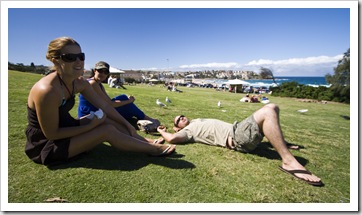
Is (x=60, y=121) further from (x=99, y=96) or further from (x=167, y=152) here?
(x=167, y=152)

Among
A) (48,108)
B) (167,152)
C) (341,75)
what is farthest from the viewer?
(341,75)

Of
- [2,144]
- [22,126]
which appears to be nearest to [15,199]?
[2,144]

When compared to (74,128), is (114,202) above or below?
below

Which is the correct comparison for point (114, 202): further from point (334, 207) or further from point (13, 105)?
point (13, 105)

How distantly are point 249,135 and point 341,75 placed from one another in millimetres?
25521

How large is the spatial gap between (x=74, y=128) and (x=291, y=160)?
3.19 meters

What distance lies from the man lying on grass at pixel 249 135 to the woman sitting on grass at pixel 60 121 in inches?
59.4

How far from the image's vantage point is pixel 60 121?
2.82 meters

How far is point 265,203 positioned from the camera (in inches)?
102

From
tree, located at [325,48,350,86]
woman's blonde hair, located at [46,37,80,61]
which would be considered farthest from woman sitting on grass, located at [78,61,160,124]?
tree, located at [325,48,350,86]

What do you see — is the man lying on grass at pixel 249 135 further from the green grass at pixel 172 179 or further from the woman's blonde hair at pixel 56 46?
the woman's blonde hair at pixel 56 46

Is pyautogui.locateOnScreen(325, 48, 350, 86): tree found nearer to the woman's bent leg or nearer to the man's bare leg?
the man's bare leg

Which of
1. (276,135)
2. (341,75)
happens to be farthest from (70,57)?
(341,75)

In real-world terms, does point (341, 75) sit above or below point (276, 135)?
above
